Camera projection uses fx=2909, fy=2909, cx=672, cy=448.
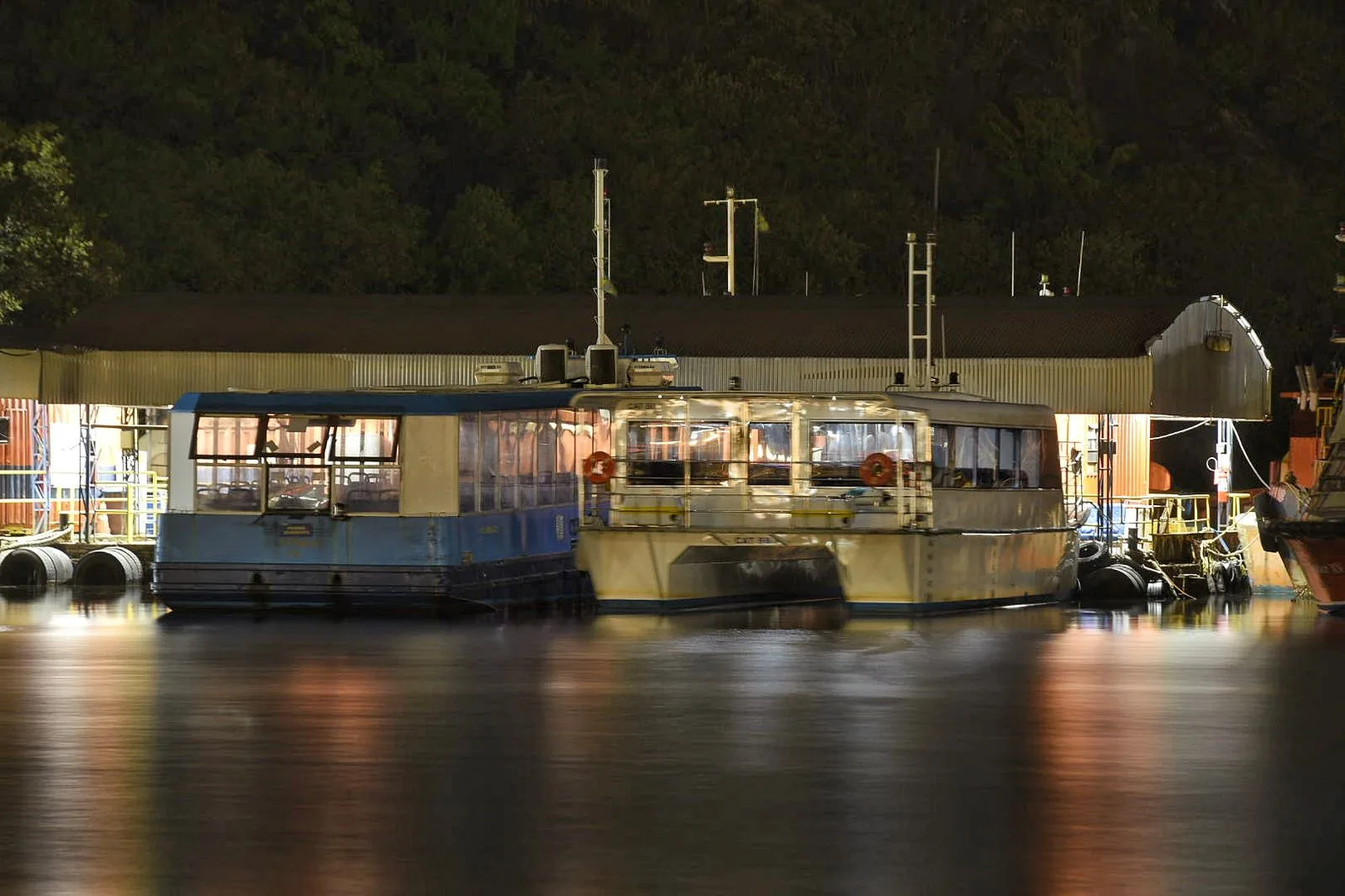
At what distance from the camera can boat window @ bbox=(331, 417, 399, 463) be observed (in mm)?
37156

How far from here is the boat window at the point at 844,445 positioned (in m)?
37.9

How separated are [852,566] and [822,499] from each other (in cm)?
92

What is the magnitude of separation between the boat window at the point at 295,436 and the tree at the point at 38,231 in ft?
91.7

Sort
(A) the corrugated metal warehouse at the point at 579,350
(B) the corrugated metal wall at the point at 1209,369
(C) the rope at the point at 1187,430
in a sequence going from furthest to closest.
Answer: (C) the rope at the point at 1187,430, (B) the corrugated metal wall at the point at 1209,369, (A) the corrugated metal warehouse at the point at 579,350

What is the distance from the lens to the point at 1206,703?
81.3ft

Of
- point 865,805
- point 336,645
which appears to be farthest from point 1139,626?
point 865,805

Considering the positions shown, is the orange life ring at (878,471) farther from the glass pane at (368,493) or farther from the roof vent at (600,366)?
the roof vent at (600,366)

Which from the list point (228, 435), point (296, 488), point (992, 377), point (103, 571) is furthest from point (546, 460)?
point (992, 377)

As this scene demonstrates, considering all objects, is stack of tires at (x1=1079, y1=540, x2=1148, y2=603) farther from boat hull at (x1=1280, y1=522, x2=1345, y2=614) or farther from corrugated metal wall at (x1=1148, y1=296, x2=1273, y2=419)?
corrugated metal wall at (x1=1148, y1=296, x2=1273, y2=419)

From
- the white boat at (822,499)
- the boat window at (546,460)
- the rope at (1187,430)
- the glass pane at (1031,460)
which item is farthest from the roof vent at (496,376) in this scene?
the rope at (1187,430)

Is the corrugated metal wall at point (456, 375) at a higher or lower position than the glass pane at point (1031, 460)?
higher

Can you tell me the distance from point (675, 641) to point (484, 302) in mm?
23912

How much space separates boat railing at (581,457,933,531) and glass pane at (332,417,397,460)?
9.25ft

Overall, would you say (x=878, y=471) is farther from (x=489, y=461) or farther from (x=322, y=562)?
(x=322, y=562)
